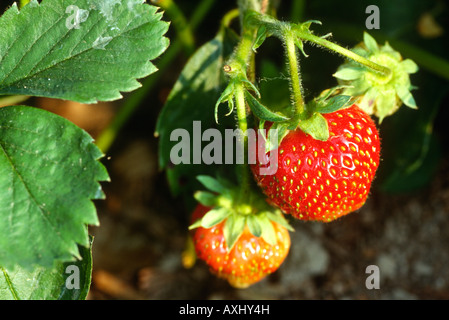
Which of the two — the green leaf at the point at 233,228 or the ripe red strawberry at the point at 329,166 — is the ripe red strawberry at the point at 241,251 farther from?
the ripe red strawberry at the point at 329,166

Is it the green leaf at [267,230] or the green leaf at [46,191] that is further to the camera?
the green leaf at [267,230]

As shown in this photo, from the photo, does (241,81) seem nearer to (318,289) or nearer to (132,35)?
(132,35)

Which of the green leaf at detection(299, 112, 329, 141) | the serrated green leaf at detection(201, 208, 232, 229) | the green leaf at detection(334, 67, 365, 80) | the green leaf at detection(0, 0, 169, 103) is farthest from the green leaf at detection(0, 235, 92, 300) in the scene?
the green leaf at detection(334, 67, 365, 80)

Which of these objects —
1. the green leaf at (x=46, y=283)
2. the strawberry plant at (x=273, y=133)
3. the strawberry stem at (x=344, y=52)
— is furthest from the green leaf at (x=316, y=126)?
the green leaf at (x=46, y=283)

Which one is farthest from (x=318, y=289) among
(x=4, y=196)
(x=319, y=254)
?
(x=4, y=196)

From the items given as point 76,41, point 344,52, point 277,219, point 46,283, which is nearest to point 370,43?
point 344,52

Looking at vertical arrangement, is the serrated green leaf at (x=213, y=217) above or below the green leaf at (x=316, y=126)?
below
